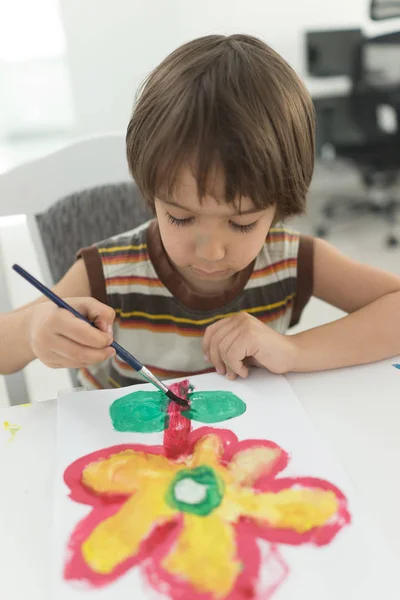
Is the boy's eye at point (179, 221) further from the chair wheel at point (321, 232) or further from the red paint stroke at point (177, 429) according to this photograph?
the chair wheel at point (321, 232)

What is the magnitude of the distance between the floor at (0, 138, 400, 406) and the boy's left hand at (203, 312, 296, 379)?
1379mm

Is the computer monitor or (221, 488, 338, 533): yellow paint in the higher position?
the computer monitor

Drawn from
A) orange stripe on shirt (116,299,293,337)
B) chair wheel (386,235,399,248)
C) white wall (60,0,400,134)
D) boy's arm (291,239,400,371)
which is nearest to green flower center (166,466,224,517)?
boy's arm (291,239,400,371)

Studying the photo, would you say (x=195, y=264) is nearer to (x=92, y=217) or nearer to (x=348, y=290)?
(x=348, y=290)

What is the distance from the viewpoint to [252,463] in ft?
1.75

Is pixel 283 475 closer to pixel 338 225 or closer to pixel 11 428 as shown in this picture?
pixel 11 428

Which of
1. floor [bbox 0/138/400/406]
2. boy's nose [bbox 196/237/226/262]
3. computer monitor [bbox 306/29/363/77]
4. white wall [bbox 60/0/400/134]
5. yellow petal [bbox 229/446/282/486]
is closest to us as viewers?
yellow petal [bbox 229/446/282/486]

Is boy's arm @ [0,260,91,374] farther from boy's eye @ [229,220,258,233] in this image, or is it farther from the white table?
boy's eye @ [229,220,258,233]

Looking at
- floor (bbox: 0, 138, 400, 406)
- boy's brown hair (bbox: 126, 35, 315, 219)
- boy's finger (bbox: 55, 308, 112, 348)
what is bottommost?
floor (bbox: 0, 138, 400, 406)

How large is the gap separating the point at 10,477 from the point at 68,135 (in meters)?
3.11

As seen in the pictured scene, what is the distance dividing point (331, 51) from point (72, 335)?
118 inches

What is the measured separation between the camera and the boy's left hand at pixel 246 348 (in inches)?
26.4

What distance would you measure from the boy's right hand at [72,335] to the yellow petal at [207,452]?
0.45ft

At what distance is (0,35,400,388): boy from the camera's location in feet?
1.93
